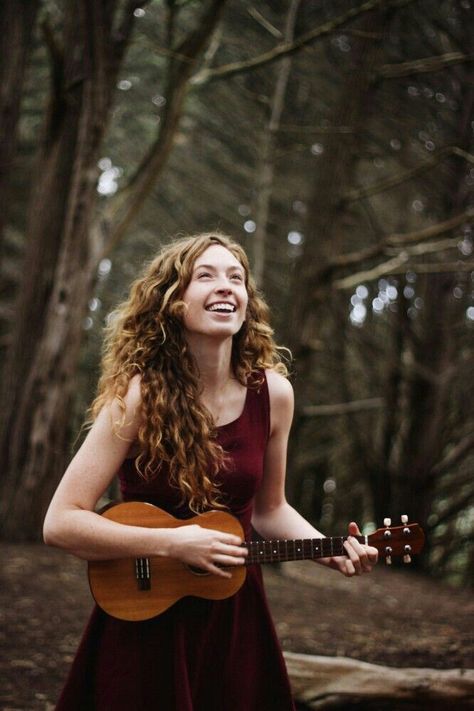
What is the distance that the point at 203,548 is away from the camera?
2.48 metres

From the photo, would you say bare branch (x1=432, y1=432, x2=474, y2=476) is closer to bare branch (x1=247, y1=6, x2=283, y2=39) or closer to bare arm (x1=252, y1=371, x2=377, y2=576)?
bare branch (x1=247, y1=6, x2=283, y2=39)

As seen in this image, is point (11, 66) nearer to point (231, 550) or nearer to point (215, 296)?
point (215, 296)

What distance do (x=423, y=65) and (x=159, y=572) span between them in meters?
6.16

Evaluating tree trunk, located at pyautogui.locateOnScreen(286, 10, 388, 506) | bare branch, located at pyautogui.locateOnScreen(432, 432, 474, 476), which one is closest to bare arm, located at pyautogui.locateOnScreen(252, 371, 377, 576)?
tree trunk, located at pyautogui.locateOnScreen(286, 10, 388, 506)

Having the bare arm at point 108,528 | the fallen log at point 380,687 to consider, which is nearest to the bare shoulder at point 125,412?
the bare arm at point 108,528

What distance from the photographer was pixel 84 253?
7918 millimetres

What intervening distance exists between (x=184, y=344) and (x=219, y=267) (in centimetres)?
29

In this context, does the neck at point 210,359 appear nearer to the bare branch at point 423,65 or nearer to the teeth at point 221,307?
the teeth at point 221,307

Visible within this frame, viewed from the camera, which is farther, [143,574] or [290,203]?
[290,203]

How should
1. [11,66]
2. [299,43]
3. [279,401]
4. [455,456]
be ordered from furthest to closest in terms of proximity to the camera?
[455,456] < [11,66] < [299,43] < [279,401]

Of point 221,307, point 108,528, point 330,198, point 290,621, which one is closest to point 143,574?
point 108,528

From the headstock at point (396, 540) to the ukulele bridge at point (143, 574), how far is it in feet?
2.35

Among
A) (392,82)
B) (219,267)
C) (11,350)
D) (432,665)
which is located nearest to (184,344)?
(219,267)

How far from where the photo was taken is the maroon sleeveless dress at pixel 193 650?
263cm
